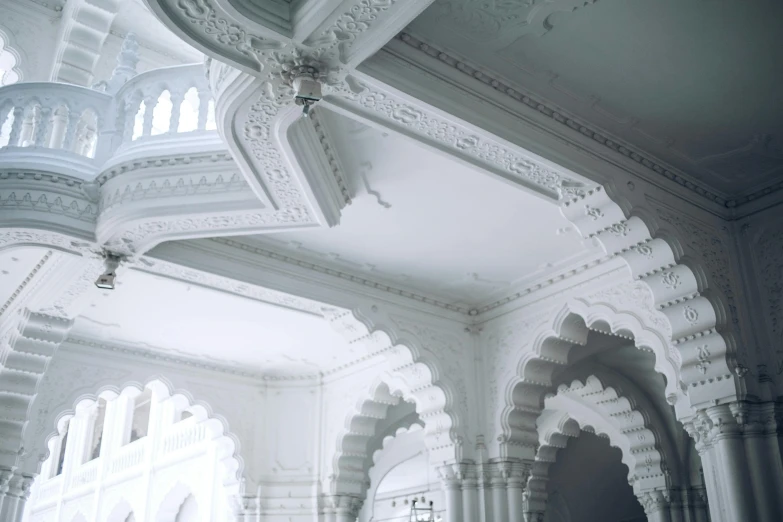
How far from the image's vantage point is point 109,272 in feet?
20.3

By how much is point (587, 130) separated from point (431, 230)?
191 cm

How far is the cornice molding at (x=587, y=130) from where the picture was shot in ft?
14.3

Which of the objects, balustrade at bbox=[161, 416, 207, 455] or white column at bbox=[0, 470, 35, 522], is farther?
balustrade at bbox=[161, 416, 207, 455]

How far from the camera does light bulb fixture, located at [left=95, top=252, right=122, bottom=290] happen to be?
19.9 ft

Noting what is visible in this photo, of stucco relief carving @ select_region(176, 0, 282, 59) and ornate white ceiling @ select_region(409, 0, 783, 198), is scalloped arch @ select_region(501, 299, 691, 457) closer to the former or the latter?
ornate white ceiling @ select_region(409, 0, 783, 198)

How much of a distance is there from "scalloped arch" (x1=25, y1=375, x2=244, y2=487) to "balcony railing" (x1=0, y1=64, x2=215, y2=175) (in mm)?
3750

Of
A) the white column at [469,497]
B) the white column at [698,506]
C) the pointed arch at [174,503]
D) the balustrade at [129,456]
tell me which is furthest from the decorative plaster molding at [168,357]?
the balustrade at [129,456]

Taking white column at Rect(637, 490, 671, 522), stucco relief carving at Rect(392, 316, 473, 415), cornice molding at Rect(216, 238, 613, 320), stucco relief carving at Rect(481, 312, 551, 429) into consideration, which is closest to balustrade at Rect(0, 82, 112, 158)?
cornice molding at Rect(216, 238, 613, 320)

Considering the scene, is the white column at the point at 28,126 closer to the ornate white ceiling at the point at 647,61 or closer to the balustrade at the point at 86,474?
the ornate white ceiling at the point at 647,61

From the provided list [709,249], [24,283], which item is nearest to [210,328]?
[24,283]

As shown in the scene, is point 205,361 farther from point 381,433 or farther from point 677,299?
point 677,299

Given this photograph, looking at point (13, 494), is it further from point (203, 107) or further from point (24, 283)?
point (203, 107)

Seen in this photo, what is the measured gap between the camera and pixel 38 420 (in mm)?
8273

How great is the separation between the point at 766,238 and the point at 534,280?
2323mm
